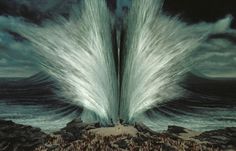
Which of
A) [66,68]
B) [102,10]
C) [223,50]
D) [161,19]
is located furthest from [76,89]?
[223,50]

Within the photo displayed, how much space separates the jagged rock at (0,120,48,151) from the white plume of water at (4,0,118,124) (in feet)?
1.18

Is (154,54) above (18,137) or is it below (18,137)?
above

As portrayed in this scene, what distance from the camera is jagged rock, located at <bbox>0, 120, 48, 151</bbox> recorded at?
2.67m

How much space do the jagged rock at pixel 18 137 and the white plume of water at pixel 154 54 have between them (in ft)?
2.23

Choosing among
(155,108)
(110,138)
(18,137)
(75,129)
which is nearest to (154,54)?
(155,108)

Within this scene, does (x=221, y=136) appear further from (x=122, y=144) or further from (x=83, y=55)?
(x=83, y=55)

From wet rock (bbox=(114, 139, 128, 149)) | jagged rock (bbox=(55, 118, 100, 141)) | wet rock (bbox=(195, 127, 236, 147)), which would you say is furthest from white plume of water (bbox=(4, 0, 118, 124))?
wet rock (bbox=(195, 127, 236, 147))

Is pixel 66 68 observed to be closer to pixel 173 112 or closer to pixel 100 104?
pixel 100 104

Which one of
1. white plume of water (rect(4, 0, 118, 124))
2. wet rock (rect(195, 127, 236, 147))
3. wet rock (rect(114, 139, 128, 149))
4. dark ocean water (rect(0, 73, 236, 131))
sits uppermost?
white plume of water (rect(4, 0, 118, 124))

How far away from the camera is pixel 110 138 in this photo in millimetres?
2729

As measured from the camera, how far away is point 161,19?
263 cm

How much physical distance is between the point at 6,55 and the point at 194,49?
55.8 inches

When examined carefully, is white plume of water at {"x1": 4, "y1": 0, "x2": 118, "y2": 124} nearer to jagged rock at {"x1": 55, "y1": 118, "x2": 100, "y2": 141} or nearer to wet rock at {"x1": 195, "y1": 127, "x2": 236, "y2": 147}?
jagged rock at {"x1": 55, "y1": 118, "x2": 100, "y2": 141}

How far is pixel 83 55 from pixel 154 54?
54 cm
